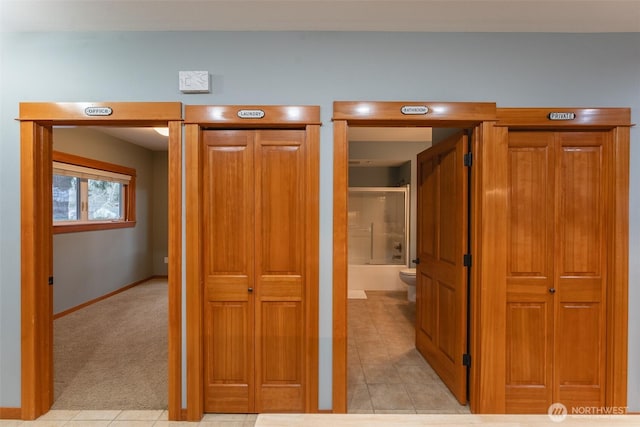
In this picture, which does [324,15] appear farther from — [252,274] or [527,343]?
[527,343]

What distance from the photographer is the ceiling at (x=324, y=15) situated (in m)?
1.72

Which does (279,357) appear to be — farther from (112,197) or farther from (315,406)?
(112,197)

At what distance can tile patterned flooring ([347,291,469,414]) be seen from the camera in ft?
6.97

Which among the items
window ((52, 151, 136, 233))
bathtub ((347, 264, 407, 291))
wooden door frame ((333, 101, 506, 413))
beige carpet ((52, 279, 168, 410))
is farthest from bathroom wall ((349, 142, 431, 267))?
window ((52, 151, 136, 233))

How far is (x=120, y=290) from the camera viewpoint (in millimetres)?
4777

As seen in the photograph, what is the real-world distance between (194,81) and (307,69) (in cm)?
73

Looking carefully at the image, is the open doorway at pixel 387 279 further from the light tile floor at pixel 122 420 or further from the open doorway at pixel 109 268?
the open doorway at pixel 109 268

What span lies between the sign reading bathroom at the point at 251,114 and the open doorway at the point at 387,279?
41.3 inches

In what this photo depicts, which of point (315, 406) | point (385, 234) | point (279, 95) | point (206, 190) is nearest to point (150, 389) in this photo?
point (315, 406)

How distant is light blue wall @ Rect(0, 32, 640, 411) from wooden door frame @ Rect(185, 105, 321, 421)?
0.07 metres

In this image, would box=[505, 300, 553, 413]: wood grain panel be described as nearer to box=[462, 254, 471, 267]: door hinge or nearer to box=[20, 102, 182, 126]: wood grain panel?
box=[462, 254, 471, 267]: door hinge

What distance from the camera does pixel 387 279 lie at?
4984 mm

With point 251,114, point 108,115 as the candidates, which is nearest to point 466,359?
point 251,114

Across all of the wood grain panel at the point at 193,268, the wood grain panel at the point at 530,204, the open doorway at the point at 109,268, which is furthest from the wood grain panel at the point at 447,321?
the open doorway at the point at 109,268
